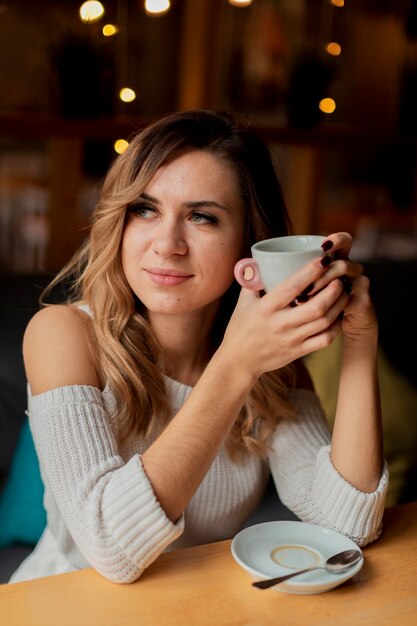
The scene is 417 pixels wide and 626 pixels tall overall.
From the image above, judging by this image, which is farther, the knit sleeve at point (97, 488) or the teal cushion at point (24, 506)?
the teal cushion at point (24, 506)

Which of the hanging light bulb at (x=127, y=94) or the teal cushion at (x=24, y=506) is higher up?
the hanging light bulb at (x=127, y=94)

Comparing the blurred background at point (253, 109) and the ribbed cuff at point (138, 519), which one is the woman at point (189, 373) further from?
the blurred background at point (253, 109)

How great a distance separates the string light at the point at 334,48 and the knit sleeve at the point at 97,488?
12.7 feet

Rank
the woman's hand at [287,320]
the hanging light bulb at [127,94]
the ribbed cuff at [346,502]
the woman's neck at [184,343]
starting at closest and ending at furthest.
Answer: the woman's hand at [287,320], the ribbed cuff at [346,502], the woman's neck at [184,343], the hanging light bulb at [127,94]

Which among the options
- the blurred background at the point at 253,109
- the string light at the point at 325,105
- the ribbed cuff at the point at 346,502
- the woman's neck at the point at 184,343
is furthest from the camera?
the string light at the point at 325,105

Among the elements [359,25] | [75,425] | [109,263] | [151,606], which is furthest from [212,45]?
[151,606]

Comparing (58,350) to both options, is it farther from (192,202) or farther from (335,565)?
(335,565)

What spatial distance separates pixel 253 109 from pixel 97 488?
369 centimetres

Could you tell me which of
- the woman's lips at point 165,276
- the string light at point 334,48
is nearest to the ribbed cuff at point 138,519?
the woman's lips at point 165,276

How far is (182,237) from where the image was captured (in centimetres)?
134

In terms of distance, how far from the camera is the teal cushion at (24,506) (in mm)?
1802

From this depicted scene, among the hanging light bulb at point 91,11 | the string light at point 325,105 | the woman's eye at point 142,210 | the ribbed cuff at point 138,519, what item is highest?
the hanging light bulb at point 91,11

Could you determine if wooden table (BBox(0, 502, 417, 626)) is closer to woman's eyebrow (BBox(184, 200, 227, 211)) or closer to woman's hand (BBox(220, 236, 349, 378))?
woman's hand (BBox(220, 236, 349, 378))

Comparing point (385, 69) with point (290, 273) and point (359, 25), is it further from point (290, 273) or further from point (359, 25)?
point (290, 273)
